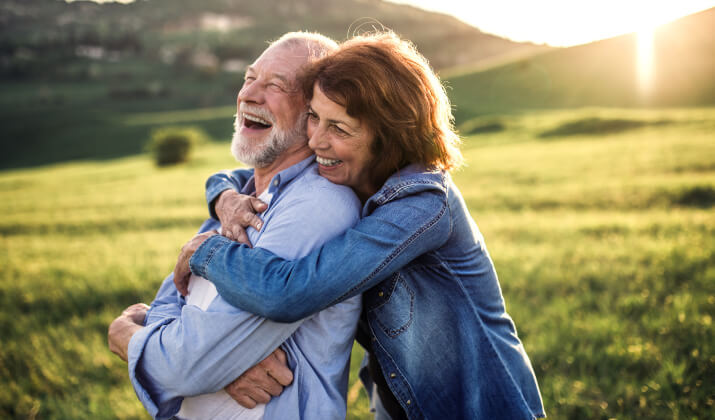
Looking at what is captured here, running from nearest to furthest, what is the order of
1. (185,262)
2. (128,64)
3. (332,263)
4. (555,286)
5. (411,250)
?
(332,263) < (411,250) < (185,262) < (555,286) < (128,64)

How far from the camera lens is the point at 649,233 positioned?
269 inches

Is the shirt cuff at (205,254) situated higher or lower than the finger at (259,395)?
higher

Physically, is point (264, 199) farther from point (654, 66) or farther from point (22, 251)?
point (654, 66)

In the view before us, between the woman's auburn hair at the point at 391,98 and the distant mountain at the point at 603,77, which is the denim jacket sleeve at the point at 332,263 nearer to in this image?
the woman's auburn hair at the point at 391,98

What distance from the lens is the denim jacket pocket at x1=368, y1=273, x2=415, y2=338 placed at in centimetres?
205

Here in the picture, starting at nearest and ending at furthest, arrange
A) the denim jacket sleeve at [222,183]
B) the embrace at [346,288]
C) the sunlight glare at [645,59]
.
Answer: the embrace at [346,288]
the denim jacket sleeve at [222,183]
the sunlight glare at [645,59]

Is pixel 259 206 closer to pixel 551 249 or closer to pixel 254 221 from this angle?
pixel 254 221

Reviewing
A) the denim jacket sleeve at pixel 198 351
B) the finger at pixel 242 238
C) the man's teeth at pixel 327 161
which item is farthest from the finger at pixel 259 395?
the man's teeth at pixel 327 161

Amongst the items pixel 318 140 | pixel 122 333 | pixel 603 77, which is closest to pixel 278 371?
pixel 122 333

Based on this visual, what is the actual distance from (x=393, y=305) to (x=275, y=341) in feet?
1.86

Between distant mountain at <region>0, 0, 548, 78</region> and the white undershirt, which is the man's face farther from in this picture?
distant mountain at <region>0, 0, 548, 78</region>

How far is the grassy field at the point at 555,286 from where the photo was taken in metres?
3.61

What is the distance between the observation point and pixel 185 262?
2.21 meters

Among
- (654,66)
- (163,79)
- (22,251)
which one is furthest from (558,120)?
(163,79)
